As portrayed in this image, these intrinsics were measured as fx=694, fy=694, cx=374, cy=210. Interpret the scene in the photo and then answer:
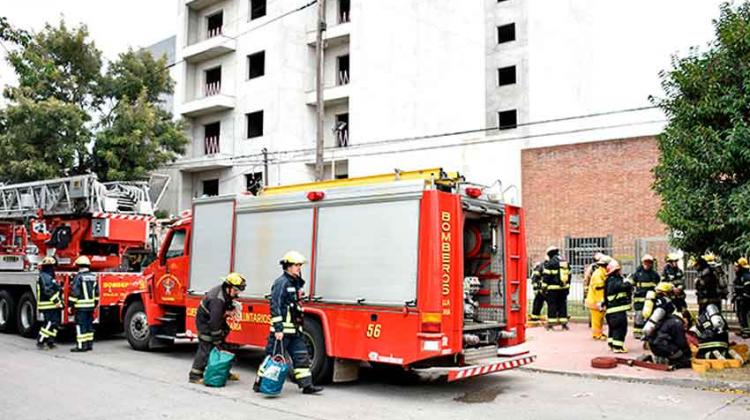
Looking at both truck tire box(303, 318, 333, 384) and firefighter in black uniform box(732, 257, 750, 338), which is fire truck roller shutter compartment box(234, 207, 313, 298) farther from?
firefighter in black uniform box(732, 257, 750, 338)

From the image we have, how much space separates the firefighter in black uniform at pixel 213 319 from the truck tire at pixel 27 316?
648 cm

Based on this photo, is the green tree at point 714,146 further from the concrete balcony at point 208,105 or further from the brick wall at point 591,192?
the concrete balcony at point 208,105

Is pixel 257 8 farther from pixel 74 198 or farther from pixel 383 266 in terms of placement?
pixel 383 266

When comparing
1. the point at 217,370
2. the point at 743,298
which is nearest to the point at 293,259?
the point at 217,370

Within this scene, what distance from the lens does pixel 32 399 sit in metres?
8.05

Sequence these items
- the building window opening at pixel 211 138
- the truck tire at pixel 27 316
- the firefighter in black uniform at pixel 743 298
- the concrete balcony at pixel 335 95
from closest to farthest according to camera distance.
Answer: the firefighter in black uniform at pixel 743 298 → the truck tire at pixel 27 316 → the concrete balcony at pixel 335 95 → the building window opening at pixel 211 138

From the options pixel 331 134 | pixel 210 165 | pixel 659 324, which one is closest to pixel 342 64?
pixel 331 134

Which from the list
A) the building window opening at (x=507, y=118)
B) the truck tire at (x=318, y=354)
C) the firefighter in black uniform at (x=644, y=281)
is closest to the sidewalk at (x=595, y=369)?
the firefighter in black uniform at (x=644, y=281)

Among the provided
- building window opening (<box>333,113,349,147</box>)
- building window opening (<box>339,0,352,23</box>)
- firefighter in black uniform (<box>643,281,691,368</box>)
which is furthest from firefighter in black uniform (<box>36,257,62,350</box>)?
building window opening (<box>339,0,352,23</box>)

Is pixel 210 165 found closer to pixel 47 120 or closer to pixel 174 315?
pixel 47 120

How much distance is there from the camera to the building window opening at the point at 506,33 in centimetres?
3525

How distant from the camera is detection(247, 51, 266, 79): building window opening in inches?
1226

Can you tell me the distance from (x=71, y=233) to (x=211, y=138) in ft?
59.7

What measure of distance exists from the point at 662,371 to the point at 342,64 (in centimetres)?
2355
